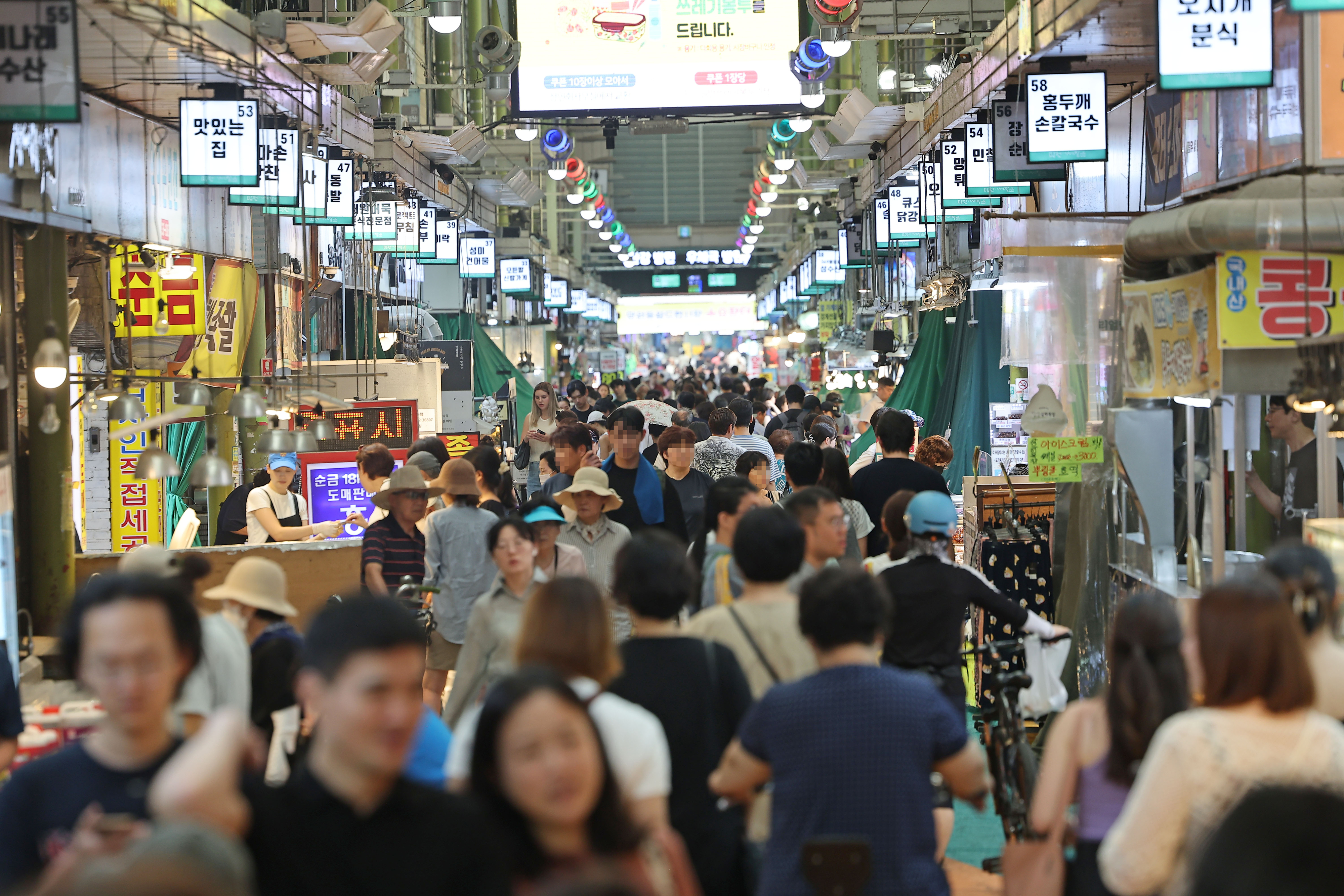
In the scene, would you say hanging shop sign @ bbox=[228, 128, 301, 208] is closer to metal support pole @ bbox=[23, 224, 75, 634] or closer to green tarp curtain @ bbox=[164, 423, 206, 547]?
metal support pole @ bbox=[23, 224, 75, 634]

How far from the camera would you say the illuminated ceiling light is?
1134cm

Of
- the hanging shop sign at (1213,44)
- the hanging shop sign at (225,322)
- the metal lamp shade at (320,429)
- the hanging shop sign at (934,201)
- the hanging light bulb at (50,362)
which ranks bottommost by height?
the metal lamp shade at (320,429)

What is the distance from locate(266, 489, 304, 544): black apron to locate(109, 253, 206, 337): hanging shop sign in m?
1.85

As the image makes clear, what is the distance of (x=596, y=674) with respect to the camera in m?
3.39

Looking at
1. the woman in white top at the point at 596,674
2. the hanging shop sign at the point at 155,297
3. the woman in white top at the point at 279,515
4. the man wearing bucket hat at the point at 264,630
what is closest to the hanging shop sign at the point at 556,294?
the hanging shop sign at the point at 155,297

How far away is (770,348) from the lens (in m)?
45.4

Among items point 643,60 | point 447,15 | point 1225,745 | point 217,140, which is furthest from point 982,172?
point 1225,745

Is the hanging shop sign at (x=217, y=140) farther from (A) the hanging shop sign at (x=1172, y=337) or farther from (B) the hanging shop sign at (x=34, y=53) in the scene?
(A) the hanging shop sign at (x=1172, y=337)

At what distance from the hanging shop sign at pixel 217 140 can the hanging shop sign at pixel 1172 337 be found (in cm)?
551

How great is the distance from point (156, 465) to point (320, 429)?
2.98 m

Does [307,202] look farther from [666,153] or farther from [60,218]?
[666,153]

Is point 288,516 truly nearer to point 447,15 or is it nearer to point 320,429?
point 320,429

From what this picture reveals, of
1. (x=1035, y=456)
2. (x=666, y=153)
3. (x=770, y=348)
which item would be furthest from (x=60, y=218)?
(x=770, y=348)

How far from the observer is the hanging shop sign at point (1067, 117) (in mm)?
8875
